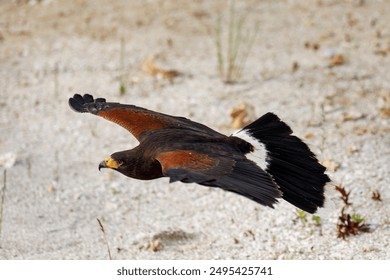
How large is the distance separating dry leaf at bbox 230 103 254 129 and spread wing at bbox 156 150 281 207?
2785mm

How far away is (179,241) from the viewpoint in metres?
6.84

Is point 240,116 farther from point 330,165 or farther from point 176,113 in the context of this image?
point 330,165

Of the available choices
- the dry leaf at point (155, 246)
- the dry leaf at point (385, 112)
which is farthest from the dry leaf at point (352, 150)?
the dry leaf at point (155, 246)

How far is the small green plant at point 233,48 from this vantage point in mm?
9258

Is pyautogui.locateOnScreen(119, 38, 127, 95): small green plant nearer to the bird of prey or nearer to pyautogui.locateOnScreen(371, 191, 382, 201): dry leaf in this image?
the bird of prey

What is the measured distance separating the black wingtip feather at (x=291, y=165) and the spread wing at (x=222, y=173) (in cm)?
75

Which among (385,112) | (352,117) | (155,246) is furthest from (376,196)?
(155,246)

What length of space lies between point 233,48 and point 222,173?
506 cm

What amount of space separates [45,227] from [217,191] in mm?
1570

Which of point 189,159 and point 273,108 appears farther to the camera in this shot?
point 273,108

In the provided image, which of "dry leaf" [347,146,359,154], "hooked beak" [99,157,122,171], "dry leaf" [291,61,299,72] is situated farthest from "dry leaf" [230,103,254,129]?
"hooked beak" [99,157,122,171]
